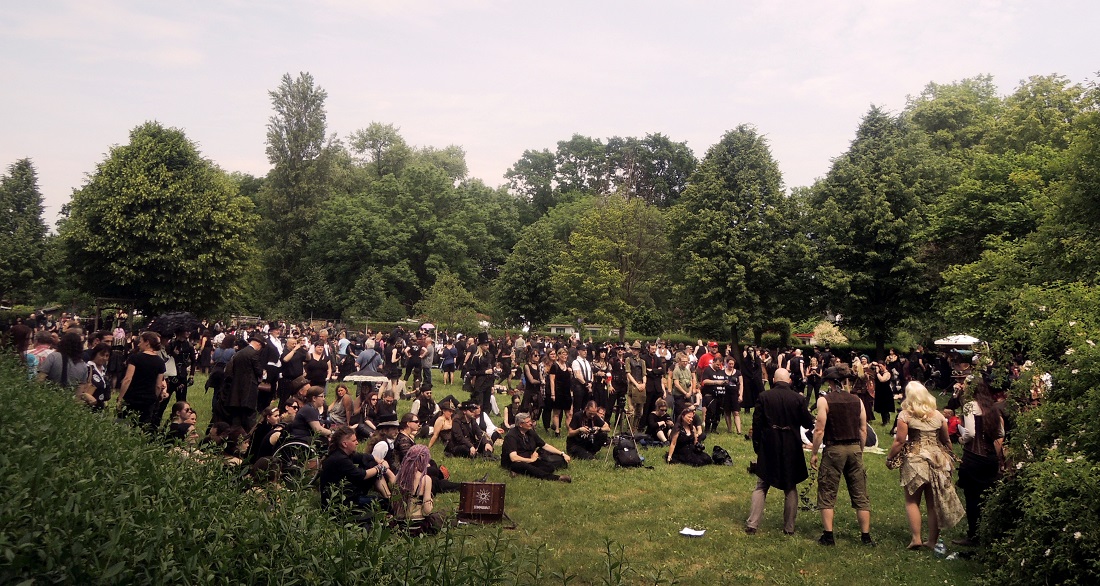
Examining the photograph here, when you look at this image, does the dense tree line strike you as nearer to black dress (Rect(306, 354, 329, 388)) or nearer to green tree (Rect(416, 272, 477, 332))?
green tree (Rect(416, 272, 477, 332))

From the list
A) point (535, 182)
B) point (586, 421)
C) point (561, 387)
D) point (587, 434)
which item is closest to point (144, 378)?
point (587, 434)

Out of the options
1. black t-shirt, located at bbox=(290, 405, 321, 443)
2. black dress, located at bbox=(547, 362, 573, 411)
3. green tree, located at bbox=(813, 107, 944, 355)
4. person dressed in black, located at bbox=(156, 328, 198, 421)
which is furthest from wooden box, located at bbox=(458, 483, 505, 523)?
green tree, located at bbox=(813, 107, 944, 355)

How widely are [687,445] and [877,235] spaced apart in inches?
961

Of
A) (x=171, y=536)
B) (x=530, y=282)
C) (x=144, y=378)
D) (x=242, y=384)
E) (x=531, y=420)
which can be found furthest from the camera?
(x=530, y=282)

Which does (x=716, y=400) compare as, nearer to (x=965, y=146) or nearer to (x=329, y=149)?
(x=965, y=146)

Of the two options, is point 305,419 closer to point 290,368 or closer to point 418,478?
point 418,478

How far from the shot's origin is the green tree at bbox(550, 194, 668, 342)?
47125mm

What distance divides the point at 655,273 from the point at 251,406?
39201mm

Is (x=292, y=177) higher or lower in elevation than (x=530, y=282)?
higher

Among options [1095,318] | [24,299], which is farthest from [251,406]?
[24,299]

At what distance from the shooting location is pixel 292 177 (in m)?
60.5

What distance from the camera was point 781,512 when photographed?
9391mm

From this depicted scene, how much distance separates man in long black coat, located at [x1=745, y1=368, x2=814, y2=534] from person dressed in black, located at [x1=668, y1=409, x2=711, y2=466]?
4.44 metres

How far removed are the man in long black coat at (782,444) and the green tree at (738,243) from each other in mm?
30228
